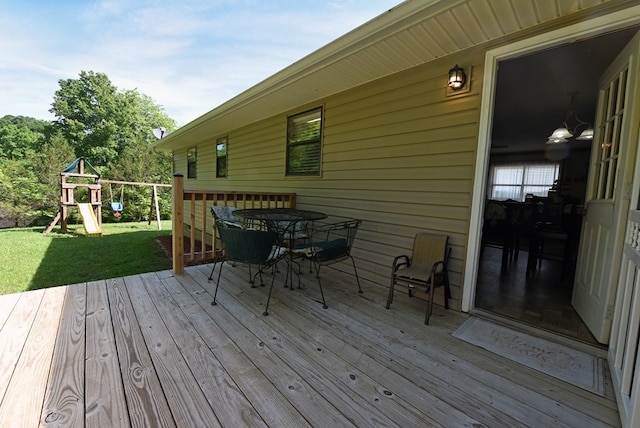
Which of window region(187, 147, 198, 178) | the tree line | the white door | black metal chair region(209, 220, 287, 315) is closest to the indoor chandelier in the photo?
the white door

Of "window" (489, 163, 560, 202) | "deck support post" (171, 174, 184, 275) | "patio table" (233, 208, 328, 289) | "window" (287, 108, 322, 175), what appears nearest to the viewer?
"patio table" (233, 208, 328, 289)

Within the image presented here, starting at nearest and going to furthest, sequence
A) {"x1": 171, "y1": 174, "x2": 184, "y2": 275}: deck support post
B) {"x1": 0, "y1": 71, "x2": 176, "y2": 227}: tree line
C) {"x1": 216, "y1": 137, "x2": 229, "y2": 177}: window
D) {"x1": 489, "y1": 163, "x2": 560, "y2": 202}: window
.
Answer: {"x1": 171, "y1": 174, "x2": 184, "y2": 275}: deck support post
{"x1": 216, "y1": 137, "x2": 229, "y2": 177}: window
{"x1": 489, "y1": 163, "x2": 560, "y2": 202}: window
{"x1": 0, "y1": 71, "x2": 176, "y2": 227}: tree line

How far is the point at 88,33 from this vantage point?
386 inches

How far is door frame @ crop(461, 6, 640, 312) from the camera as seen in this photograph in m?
1.91

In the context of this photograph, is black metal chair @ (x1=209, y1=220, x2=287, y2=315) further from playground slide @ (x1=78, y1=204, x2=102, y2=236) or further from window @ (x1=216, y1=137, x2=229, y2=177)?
playground slide @ (x1=78, y1=204, x2=102, y2=236)

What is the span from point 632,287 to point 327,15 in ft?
17.5

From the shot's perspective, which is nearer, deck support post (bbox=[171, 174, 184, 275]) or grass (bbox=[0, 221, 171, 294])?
deck support post (bbox=[171, 174, 184, 275])

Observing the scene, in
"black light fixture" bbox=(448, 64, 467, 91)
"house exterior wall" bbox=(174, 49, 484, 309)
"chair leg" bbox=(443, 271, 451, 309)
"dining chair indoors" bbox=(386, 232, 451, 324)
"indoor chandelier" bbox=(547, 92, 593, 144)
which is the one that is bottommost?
"chair leg" bbox=(443, 271, 451, 309)

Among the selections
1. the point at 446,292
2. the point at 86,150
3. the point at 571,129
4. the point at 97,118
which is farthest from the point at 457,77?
the point at 97,118

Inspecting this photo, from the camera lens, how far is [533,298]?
2.92m

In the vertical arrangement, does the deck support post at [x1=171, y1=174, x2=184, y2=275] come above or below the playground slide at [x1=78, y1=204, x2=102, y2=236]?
above

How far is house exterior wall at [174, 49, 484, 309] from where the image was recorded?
255 centimetres

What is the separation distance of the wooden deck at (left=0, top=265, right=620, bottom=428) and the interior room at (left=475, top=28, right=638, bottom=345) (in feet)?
3.07

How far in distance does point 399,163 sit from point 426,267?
1.16 m
